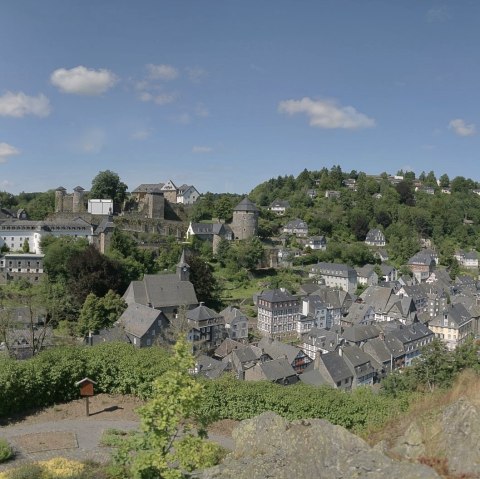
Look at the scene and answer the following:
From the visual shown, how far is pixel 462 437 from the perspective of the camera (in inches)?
241

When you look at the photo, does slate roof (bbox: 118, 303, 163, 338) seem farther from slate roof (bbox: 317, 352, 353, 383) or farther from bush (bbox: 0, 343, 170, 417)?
bush (bbox: 0, 343, 170, 417)

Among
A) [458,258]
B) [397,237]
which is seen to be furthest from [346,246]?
[458,258]

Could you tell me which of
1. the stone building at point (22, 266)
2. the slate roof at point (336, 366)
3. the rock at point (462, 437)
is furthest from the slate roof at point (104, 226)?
the rock at point (462, 437)

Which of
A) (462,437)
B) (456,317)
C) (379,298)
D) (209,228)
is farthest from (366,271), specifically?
(462,437)

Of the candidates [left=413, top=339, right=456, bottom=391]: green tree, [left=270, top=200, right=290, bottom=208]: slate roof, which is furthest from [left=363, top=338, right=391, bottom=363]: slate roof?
[left=270, top=200, right=290, bottom=208]: slate roof

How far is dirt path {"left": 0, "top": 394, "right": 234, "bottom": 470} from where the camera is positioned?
10312 millimetres

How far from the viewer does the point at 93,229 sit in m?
51.6

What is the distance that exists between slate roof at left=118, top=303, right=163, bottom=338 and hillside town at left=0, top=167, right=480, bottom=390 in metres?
0.08

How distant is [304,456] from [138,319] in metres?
27.2

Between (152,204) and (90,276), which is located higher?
(152,204)

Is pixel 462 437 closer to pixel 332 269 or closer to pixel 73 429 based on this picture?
pixel 73 429

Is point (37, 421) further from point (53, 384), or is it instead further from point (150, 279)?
point (150, 279)

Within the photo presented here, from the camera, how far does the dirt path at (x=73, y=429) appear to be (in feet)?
33.8

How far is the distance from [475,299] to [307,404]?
5146 centimetres
